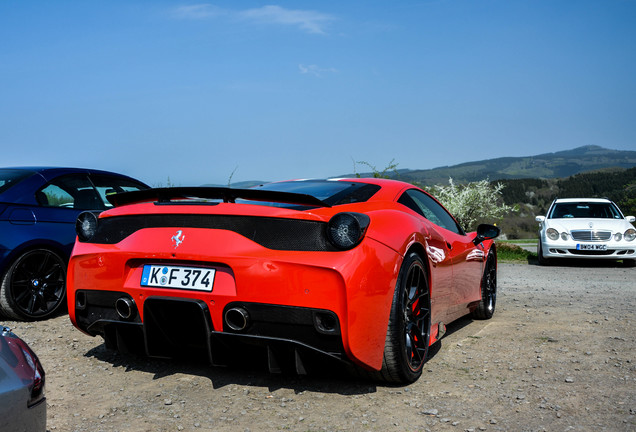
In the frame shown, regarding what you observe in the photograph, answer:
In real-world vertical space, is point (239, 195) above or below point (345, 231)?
above

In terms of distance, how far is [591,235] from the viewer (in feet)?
43.1

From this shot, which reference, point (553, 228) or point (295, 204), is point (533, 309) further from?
point (553, 228)

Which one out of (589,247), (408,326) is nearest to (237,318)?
(408,326)

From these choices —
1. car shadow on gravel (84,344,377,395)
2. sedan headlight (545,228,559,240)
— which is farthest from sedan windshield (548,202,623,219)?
car shadow on gravel (84,344,377,395)

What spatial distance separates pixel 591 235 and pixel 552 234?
75 centimetres

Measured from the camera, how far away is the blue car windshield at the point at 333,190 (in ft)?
12.9

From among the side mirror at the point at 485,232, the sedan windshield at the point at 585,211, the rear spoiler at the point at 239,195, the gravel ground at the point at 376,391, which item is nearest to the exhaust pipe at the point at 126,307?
the gravel ground at the point at 376,391

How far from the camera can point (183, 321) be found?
3525 mm

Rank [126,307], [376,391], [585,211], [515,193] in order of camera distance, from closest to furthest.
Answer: [126,307]
[376,391]
[585,211]
[515,193]

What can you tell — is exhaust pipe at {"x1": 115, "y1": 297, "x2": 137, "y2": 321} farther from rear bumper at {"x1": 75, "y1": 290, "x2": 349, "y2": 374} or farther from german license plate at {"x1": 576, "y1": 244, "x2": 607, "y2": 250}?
german license plate at {"x1": 576, "y1": 244, "x2": 607, "y2": 250}

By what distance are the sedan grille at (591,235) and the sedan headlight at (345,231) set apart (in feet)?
36.3

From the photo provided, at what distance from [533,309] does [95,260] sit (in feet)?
15.8

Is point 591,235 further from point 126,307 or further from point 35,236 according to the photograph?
point 126,307

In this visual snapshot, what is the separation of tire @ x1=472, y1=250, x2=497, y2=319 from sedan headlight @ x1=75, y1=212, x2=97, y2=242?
143 inches
